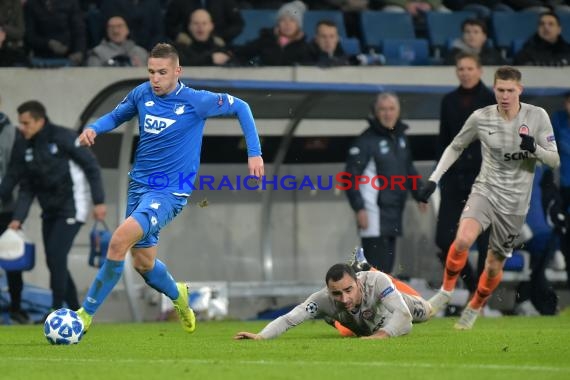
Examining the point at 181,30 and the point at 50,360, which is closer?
the point at 50,360

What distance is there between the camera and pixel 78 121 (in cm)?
1518

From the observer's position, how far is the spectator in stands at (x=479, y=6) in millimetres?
19391

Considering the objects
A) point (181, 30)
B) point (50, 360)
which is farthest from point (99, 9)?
point (50, 360)

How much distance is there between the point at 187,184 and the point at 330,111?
619 centimetres

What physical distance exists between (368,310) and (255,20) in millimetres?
8811

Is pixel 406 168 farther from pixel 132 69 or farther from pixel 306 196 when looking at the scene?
pixel 132 69

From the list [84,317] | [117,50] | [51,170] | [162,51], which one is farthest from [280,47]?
[84,317]

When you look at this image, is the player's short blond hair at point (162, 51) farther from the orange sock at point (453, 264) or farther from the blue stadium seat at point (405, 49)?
the blue stadium seat at point (405, 49)

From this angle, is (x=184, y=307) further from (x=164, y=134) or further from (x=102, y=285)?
(x=164, y=134)

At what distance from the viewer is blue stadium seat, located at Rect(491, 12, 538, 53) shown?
1877 cm

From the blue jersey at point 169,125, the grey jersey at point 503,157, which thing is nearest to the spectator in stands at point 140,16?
the grey jersey at point 503,157

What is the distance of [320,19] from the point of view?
18.5m

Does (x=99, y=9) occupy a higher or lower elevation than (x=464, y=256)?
higher

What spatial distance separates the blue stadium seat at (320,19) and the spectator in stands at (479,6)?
78.0 inches
